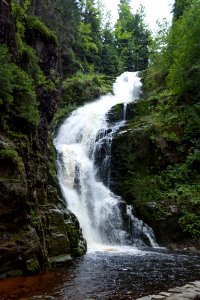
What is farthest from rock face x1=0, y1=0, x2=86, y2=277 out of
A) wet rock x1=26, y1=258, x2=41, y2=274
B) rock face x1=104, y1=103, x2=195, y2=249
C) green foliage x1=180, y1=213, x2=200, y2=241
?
green foliage x1=180, y1=213, x2=200, y2=241

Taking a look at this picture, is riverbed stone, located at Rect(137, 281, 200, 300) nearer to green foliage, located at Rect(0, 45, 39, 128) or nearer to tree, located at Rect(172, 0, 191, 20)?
green foliage, located at Rect(0, 45, 39, 128)

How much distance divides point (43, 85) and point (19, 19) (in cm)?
338

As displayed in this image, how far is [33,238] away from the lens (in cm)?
973

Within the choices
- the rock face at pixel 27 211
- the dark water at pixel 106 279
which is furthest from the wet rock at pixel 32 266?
the dark water at pixel 106 279

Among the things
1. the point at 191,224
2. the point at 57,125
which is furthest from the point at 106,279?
the point at 57,125

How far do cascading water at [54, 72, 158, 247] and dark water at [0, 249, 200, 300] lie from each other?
414cm

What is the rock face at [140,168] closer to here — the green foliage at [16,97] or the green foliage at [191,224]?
the green foliage at [191,224]

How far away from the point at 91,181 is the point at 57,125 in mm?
8659

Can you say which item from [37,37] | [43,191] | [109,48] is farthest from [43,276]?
[109,48]

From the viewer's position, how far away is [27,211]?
10.2 meters

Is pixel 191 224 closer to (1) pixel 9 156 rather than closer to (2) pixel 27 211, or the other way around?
(2) pixel 27 211

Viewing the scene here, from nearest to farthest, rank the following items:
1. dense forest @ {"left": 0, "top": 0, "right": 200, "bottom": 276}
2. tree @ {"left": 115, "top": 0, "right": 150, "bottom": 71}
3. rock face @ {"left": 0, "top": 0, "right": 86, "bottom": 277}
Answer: rock face @ {"left": 0, "top": 0, "right": 86, "bottom": 277}
dense forest @ {"left": 0, "top": 0, "right": 200, "bottom": 276}
tree @ {"left": 115, "top": 0, "right": 150, "bottom": 71}

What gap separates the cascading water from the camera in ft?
53.3

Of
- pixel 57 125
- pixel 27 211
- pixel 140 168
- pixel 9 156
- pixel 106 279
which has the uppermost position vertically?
pixel 57 125
